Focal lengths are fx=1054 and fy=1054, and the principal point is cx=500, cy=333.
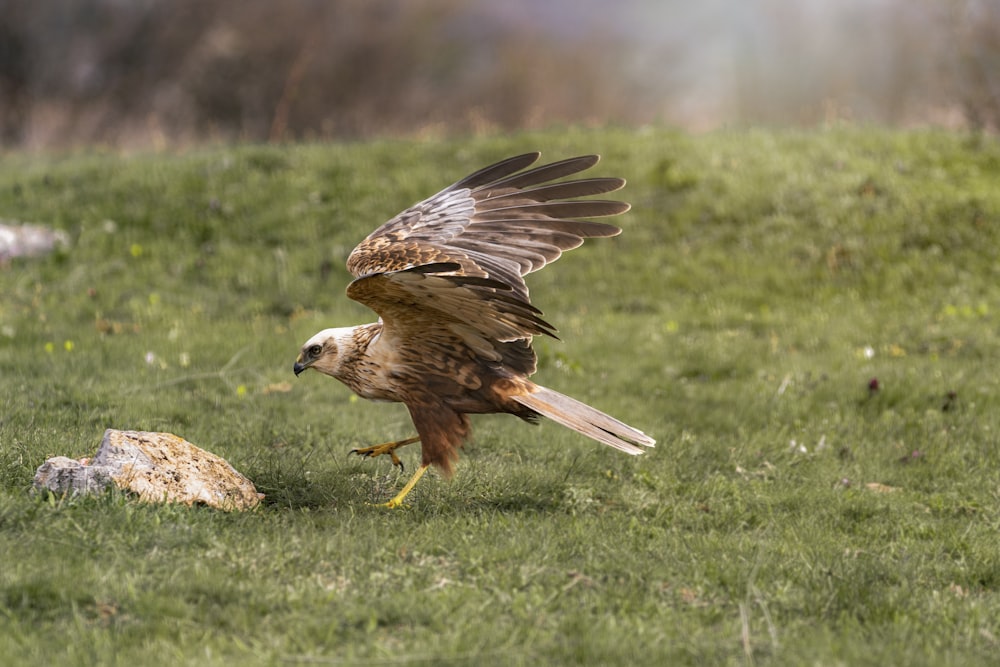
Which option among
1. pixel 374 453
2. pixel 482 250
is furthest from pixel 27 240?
pixel 482 250

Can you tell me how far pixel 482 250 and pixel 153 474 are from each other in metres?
2.50

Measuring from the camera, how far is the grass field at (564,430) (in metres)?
4.39

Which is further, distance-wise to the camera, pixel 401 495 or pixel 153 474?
pixel 401 495

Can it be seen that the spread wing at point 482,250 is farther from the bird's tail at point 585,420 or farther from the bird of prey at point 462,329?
the bird's tail at point 585,420

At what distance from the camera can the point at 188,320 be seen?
11.1 m

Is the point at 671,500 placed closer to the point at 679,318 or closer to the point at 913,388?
the point at 913,388

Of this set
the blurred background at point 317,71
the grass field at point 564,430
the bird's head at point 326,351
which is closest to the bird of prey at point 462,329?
the bird's head at point 326,351

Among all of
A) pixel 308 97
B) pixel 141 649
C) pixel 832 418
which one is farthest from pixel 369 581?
pixel 308 97

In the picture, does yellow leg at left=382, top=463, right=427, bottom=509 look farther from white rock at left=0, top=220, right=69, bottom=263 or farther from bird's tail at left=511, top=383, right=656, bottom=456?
white rock at left=0, top=220, right=69, bottom=263

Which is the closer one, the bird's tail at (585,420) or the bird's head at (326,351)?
the bird's tail at (585,420)

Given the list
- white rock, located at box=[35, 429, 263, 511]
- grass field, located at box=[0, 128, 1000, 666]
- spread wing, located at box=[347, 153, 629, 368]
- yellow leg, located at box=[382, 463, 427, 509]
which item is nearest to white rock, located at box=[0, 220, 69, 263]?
grass field, located at box=[0, 128, 1000, 666]

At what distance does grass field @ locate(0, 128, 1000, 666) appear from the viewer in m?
4.39

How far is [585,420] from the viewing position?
5953 millimetres

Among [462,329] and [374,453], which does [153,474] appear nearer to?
[374,453]
